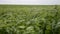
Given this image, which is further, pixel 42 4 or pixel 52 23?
pixel 42 4

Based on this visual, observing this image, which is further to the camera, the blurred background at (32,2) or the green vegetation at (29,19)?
the blurred background at (32,2)

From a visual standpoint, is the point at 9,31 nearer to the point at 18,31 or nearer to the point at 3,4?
the point at 18,31

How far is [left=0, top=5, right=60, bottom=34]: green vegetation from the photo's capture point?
1210 mm

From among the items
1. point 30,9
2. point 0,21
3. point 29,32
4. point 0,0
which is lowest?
point 29,32

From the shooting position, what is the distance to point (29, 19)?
4.19ft

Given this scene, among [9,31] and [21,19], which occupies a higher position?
[21,19]

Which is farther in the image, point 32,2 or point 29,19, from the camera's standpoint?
point 32,2

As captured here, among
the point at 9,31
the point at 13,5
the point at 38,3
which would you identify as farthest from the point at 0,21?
the point at 38,3

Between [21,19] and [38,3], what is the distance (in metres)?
0.32

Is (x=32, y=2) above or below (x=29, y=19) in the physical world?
above

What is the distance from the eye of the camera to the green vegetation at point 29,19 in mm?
1210

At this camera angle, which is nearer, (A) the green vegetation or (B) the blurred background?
(A) the green vegetation

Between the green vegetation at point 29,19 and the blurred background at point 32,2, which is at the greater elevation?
the blurred background at point 32,2

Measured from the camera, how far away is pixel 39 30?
1216mm
